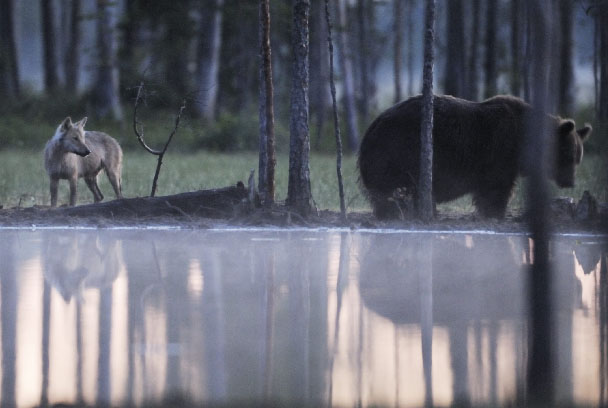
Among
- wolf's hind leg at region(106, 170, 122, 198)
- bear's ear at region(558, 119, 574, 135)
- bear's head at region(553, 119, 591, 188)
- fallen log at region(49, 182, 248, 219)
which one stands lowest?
fallen log at region(49, 182, 248, 219)

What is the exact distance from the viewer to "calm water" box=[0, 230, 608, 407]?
6.45m

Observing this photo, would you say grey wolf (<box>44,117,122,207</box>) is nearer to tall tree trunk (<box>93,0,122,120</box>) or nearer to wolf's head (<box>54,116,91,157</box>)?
wolf's head (<box>54,116,91,157</box>)

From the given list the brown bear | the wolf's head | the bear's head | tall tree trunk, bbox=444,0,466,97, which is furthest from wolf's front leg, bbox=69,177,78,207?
tall tree trunk, bbox=444,0,466,97

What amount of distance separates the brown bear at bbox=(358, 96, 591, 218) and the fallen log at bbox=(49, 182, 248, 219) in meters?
1.80

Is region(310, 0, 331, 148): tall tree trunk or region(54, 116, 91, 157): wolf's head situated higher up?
region(310, 0, 331, 148): tall tree trunk

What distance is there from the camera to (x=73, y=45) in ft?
140

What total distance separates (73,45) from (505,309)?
36177 mm

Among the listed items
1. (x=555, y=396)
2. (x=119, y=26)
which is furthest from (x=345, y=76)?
(x=555, y=396)

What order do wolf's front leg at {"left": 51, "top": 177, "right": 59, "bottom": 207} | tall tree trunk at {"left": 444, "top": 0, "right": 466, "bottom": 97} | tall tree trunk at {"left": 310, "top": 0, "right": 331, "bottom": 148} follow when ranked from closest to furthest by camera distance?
wolf's front leg at {"left": 51, "top": 177, "right": 59, "bottom": 207} < tall tree trunk at {"left": 310, "top": 0, "right": 331, "bottom": 148} < tall tree trunk at {"left": 444, "top": 0, "right": 466, "bottom": 97}

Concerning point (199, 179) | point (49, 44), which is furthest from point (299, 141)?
point (49, 44)

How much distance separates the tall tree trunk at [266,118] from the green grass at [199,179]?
129 cm

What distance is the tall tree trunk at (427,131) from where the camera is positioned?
542 inches

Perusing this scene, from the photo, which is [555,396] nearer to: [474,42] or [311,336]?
[311,336]

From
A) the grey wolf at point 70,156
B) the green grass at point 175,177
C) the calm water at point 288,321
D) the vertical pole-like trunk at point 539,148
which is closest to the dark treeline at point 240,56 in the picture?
the green grass at point 175,177
